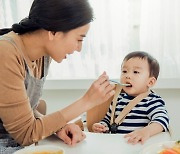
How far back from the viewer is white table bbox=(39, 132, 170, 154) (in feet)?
Answer: 3.51

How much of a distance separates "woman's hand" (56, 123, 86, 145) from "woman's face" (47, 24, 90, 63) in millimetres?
279

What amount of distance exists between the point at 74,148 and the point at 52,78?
49.2 inches

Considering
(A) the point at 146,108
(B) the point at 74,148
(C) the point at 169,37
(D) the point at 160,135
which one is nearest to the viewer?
(B) the point at 74,148

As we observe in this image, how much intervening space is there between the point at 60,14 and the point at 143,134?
1.71 ft

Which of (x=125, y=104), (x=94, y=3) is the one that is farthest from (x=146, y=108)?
(x=94, y=3)

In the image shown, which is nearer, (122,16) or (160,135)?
(160,135)

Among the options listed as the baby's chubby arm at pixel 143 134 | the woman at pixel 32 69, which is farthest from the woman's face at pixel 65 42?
the baby's chubby arm at pixel 143 134

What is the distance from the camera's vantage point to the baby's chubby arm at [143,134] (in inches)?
45.1

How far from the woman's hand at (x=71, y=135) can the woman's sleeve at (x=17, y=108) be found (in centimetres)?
5

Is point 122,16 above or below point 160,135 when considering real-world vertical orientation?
above

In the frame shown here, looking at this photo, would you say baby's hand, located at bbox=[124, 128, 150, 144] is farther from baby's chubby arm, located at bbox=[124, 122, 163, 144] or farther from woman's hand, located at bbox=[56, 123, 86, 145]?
woman's hand, located at bbox=[56, 123, 86, 145]

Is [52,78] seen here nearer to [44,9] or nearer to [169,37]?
[169,37]

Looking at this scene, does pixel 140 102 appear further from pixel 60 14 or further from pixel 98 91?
pixel 60 14

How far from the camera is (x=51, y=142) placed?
1.18 metres
